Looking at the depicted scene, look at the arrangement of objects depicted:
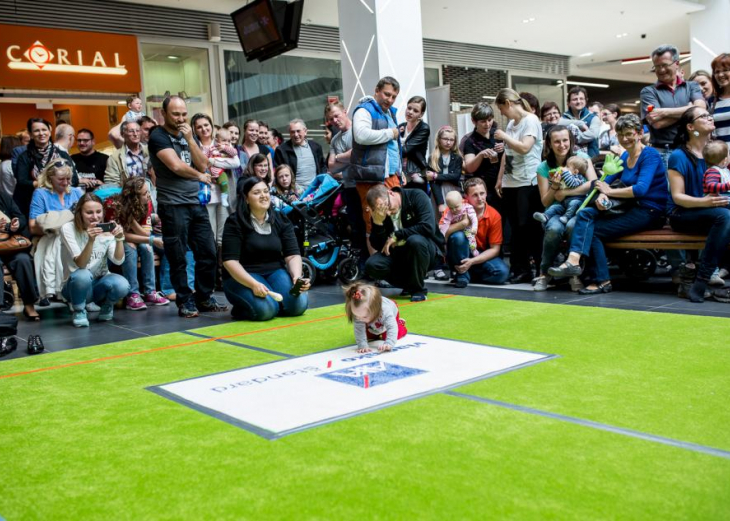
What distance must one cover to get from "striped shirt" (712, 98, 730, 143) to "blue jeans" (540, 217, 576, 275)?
127 centimetres

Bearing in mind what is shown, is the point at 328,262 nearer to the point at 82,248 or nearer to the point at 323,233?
the point at 323,233

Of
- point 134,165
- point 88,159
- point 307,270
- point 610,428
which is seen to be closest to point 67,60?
point 88,159

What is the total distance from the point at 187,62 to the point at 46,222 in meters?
6.56

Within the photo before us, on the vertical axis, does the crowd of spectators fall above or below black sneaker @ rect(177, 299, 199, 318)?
above

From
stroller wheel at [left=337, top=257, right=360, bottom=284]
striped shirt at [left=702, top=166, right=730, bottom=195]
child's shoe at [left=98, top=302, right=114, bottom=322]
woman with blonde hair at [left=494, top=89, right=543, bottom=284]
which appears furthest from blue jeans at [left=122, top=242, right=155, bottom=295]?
striped shirt at [left=702, top=166, right=730, bottom=195]

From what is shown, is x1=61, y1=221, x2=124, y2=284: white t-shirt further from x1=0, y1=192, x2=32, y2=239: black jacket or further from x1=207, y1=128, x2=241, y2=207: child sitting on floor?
x1=207, y1=128, x2=241, y2=207: child sitting on floor

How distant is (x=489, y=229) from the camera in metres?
6.36

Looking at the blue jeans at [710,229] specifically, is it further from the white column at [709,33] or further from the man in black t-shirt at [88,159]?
the white column at [709,33]

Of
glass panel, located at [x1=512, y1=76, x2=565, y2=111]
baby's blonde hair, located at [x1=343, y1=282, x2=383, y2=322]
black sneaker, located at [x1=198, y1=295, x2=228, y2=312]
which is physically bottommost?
black sneaker, located at [x1=198, y1=295, x2=228, y2=312]

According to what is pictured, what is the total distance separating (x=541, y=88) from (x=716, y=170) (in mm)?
13051

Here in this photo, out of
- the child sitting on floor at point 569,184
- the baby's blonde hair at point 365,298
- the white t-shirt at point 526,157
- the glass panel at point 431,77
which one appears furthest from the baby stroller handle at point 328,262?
the glass panel at point 431,77

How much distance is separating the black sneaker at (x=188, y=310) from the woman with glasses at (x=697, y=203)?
363cm

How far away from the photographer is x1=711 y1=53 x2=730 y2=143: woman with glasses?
5402mm

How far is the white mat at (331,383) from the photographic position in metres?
2.71
